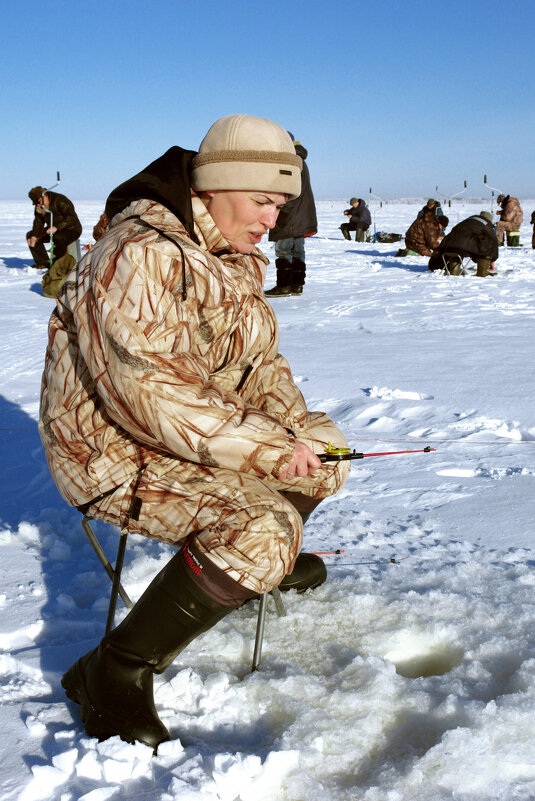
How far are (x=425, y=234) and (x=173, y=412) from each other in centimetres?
1273

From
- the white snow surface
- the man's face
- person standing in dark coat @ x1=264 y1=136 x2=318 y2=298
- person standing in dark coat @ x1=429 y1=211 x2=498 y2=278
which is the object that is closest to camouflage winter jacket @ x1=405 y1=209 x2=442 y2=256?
person standing in dark coat @ x1=429 y1=211 x2=498 y2=278

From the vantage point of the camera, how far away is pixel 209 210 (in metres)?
1.92

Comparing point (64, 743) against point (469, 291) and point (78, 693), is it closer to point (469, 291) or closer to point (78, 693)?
point (78, 693)

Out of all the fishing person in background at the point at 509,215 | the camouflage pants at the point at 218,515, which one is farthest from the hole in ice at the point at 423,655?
the fishing person in background at the point at 509,215

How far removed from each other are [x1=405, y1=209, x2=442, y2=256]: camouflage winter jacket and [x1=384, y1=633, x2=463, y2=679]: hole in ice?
11.9m

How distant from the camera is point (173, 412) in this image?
161 cm

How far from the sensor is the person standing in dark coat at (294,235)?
26.4 ft

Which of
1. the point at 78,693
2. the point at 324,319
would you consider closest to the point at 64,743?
the point at 78,693

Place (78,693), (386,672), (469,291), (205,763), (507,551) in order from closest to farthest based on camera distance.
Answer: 1. (205,763)
2. (78,693)
3. (386,672)
4. (507,551)
5. (469,291)

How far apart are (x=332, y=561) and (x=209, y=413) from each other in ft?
3.71

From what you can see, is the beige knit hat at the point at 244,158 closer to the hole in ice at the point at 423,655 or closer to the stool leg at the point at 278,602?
the stool leg at the point at 278,602

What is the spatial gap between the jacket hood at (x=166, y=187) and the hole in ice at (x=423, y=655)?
48.3 inches

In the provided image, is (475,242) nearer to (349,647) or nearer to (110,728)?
(349,647)

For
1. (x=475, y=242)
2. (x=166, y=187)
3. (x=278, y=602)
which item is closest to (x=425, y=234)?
(x=475, y=242)
